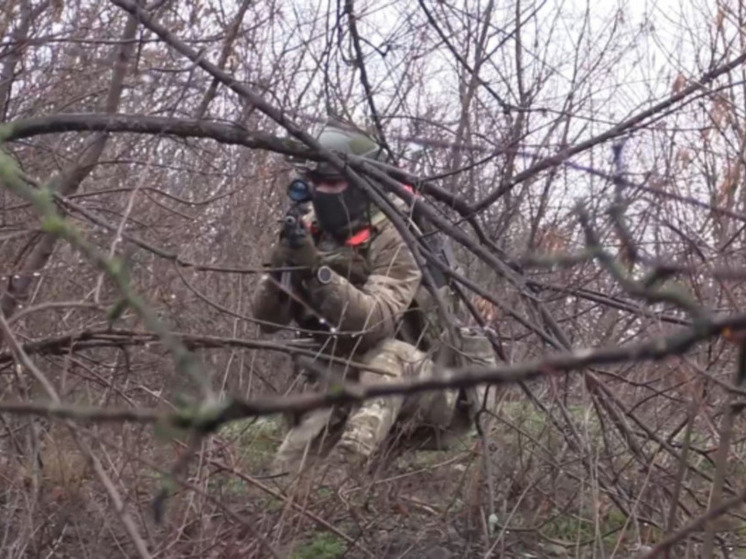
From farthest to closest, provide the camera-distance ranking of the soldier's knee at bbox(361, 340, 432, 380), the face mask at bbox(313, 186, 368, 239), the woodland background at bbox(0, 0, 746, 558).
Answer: the face mask at bbox(313, 186, 368, 239) < the soldier's knee at bbox(361, 340, 432, 380) < the woodland background at bbox(0, 0, 746, 558)

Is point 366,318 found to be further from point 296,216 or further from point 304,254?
point 296,216

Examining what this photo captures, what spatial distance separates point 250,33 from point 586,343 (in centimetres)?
173

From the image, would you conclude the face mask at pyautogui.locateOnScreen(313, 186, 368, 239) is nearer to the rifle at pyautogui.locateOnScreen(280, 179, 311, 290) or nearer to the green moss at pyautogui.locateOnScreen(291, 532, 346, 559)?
the rifle at pyautogui.locateOnScreen(280, 179, 311, 290)

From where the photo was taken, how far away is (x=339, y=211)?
4789 millimetres

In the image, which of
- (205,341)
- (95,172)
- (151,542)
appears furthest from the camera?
(95,172)

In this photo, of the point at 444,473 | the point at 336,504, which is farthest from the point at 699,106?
the point at 336,504

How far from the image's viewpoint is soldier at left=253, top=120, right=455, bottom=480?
4.30 meters

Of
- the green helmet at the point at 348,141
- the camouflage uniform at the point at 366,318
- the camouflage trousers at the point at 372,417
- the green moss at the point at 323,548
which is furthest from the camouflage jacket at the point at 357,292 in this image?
the green moss at the point at 323,548

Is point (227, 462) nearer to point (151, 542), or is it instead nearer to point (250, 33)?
point (151, 542)

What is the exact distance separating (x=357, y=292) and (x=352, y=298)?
0.18ft

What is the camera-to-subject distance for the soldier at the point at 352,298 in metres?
4.30

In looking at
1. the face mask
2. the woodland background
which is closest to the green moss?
the woodland background

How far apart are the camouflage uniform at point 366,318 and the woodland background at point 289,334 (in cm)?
20

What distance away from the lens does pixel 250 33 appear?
4570 mm
